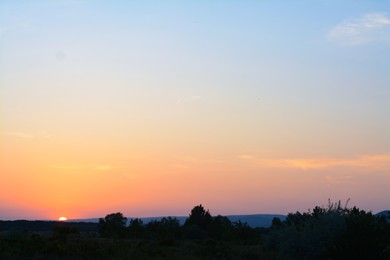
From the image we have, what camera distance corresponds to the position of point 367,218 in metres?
34.6

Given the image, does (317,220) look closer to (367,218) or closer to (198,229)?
(367,218)

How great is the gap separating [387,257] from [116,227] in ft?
164

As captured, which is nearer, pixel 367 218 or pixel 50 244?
pixel 367 218

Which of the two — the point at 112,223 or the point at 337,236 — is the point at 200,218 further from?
the point at 337,236

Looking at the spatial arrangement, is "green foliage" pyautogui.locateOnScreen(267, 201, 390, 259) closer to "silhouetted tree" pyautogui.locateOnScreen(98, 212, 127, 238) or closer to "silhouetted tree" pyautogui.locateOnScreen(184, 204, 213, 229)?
"silhouetted tree" pyautogui.locateOnScreen(98, 212, 127, 238)

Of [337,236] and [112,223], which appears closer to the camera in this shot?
[337,236]

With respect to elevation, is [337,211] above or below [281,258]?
above

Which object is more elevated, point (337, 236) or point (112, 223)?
point (112, 223)

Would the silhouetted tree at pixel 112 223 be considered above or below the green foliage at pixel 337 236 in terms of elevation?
above

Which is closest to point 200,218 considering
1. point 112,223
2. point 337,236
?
point 112,223

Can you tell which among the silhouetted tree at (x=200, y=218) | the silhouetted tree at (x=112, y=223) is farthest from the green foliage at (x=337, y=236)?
the silhouetted tree at (x=200, y=218)

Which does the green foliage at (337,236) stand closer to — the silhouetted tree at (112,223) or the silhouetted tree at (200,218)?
the silhouetted tree at (112,223)

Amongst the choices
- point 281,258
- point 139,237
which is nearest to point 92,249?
point 281,258

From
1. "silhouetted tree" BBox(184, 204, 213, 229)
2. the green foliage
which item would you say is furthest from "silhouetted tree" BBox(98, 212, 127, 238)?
the green foliage
